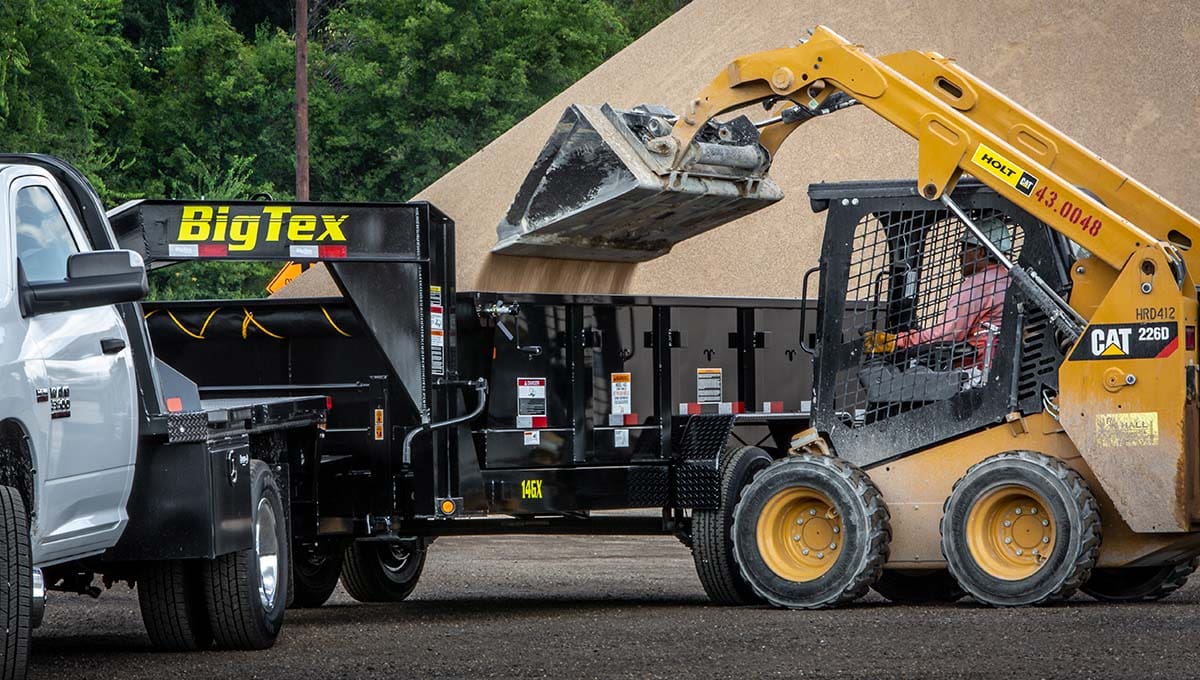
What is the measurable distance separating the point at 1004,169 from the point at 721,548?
2999 millimetres

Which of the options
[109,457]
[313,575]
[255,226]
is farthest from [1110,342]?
[313,575]

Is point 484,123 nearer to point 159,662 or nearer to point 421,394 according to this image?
point 421,394

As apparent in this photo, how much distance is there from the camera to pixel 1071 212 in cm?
1050

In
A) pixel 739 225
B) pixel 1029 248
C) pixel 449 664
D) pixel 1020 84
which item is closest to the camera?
pixel 449 664

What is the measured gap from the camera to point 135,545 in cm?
835

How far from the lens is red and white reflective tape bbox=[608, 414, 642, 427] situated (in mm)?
12039

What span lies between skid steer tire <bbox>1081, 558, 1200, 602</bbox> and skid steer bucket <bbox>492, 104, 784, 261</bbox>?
134 inches

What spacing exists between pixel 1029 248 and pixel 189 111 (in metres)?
31.0

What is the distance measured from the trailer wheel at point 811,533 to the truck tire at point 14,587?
212 inches

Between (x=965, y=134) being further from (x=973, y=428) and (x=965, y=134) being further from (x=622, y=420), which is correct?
(x=622, y=420)

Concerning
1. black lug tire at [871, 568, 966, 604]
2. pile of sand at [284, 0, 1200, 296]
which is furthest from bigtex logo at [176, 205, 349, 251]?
pile of sand at [284, 0, 1200, 296]

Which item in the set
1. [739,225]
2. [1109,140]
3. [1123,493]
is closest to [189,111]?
[739,225]

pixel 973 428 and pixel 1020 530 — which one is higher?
pixel 973 428

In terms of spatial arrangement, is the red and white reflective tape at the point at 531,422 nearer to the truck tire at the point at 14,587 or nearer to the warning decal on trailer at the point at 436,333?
the warning decal on trailer at the point at 436,333
